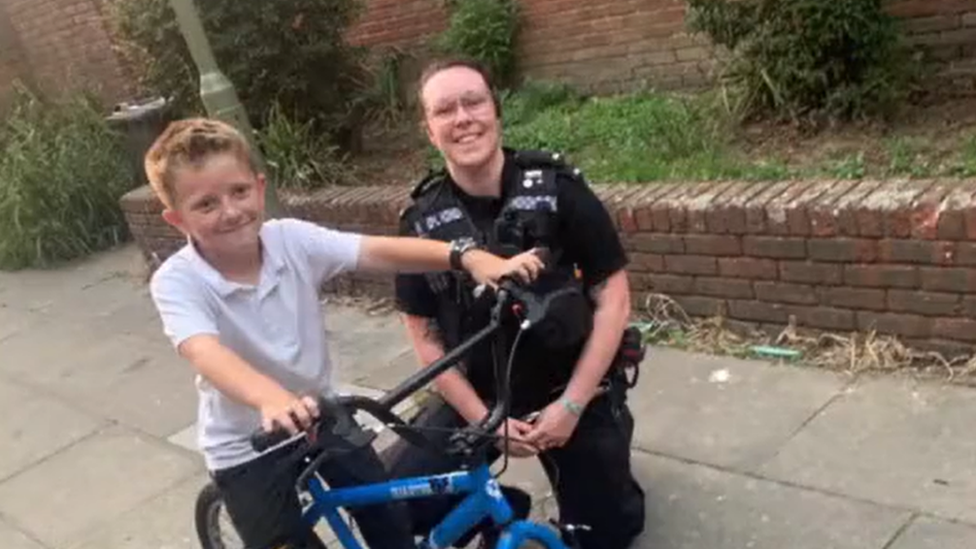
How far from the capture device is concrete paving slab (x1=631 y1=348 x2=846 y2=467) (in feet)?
12.1

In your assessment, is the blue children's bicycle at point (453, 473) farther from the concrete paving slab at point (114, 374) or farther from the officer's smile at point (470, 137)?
the concrete paving slab at point (114, 374)

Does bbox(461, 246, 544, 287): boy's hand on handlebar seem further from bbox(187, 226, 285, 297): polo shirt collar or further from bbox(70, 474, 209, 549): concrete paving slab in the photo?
bbox(70, 474, 209, 549): concrete paving slab

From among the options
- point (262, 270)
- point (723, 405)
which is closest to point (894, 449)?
point (723, 405)

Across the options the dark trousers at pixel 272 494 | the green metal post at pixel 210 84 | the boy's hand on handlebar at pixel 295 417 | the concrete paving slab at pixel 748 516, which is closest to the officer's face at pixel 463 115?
the dark trousers at pixel 272 494

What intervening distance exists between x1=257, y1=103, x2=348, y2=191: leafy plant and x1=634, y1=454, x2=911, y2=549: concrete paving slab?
12.6ft

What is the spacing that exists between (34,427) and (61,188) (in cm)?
380

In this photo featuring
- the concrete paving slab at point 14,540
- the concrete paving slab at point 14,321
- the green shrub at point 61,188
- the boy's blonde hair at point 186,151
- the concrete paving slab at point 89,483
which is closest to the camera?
the boy's blonde hair at point 186,151

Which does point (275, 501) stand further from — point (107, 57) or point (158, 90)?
point (107, 57)

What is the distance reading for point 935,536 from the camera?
293 centimetres

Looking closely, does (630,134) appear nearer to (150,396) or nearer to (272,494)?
(150,396)

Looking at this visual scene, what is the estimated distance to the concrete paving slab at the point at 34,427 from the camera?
16.7 feet

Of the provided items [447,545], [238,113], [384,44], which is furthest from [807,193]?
[384,44]

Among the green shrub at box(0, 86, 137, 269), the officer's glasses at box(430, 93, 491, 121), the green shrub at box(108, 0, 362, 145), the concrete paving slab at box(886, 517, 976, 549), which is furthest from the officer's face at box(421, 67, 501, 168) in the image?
the green shrub at box(0, 86, 137, 269)

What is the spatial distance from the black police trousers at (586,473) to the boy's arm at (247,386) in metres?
0.77
